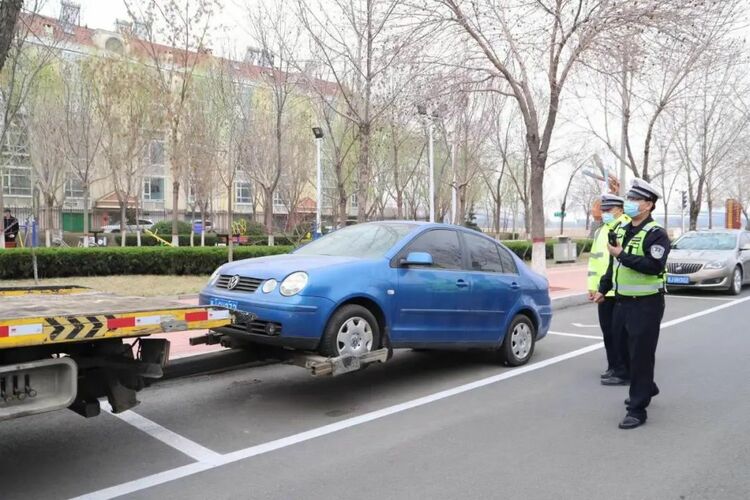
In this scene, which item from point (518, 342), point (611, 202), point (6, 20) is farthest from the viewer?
point (518, 342)

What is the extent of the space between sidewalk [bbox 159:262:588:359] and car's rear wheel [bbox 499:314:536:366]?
318cm

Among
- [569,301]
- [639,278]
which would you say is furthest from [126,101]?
[639,278]

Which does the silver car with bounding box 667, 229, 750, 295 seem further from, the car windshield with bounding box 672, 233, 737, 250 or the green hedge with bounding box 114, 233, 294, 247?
the green hedge with bounding box 114, 233, 294, 247

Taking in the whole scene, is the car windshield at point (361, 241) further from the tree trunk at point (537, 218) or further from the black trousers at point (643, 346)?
the tree trunk at point (537, 218)

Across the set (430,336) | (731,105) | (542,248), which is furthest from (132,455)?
(731,105)

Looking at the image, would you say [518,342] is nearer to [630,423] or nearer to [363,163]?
[630,423]

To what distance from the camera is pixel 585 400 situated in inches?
225

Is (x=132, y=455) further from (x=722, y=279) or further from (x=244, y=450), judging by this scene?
(x=722, y=279)

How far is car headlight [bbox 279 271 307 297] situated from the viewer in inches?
198

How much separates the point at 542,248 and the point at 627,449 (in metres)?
10.3

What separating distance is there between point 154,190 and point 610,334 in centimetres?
5137

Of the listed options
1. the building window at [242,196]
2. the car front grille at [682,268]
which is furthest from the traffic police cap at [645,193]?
the building window at [242,196]

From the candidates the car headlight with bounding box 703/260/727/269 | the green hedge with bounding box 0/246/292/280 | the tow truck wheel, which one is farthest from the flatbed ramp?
the car headlight with bounding box 703/260/727/269

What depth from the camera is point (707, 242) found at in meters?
15.2
